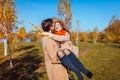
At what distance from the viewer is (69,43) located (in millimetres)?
6680

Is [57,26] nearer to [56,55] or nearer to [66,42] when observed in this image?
[66,42]

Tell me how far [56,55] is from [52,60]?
142mm

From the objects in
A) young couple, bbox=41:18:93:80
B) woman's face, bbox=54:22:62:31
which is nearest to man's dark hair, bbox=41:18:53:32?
young couple, bbox=41:18:93:80

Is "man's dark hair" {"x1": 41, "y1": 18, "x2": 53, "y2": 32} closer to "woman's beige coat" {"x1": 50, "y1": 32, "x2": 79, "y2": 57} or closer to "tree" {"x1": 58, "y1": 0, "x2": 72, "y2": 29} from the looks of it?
"woman's beige coat" {"x1": 50, "y1": 32, "x2": 79, "y2": 57}

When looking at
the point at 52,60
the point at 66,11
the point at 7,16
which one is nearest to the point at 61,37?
the point at 52,60

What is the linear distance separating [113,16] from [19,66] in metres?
40.5

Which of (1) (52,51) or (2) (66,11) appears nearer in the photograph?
(1) (52,51)

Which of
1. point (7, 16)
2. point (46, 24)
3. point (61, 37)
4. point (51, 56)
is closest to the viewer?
point (51, 56)

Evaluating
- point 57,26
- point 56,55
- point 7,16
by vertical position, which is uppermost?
point 7,16

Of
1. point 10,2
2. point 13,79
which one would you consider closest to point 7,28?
point 10,2

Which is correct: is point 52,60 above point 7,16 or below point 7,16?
below

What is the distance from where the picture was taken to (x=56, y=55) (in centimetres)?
598

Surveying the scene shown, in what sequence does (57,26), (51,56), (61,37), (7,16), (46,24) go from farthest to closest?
(7,16), (57,26), (61,37), (46,24), (51,56)

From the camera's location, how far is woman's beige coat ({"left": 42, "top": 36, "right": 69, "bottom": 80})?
5941 mm
